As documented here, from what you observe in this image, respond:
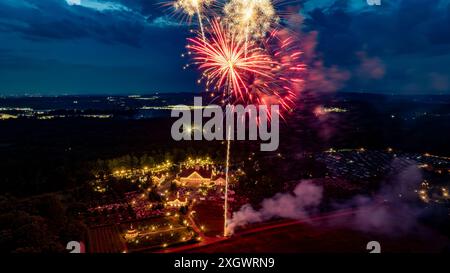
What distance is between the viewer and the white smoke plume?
1752 cm

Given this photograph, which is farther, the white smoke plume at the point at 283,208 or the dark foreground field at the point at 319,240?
the white smoke plume at the point at 283,208

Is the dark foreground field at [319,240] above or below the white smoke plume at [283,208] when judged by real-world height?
below

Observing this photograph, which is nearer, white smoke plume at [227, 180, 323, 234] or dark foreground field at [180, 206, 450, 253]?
dark foreground field at [180, 206, 450, 253]

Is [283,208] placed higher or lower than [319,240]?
higher

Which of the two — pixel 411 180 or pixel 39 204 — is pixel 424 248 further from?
pixel 39 204

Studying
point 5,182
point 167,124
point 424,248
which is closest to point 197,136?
point 167,124

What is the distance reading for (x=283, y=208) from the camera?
1925 cm

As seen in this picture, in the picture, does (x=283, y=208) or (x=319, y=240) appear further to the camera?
(x=283, y=208)

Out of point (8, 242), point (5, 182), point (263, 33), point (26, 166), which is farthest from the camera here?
point (26, 166)

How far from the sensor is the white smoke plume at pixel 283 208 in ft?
57.5
